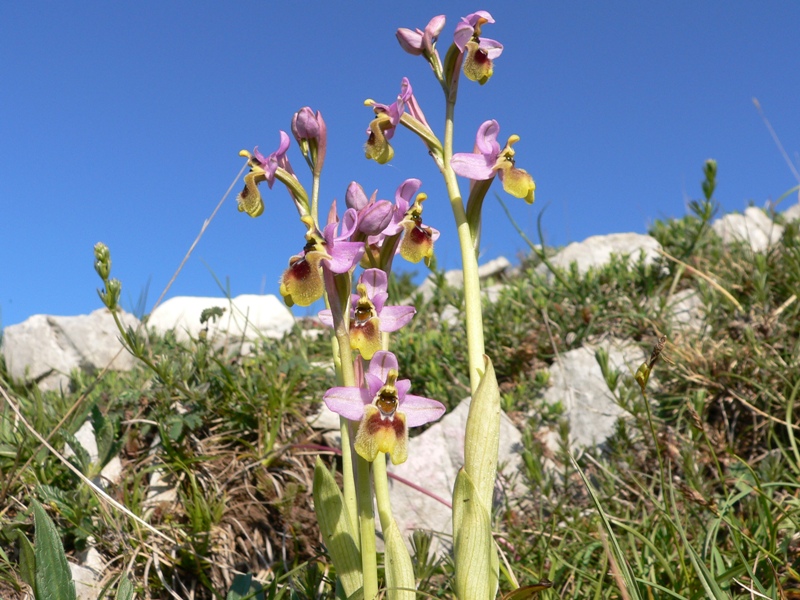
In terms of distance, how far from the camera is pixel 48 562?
2188 millimetres

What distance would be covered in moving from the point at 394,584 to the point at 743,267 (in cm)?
366

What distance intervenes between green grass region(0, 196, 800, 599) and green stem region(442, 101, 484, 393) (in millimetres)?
658

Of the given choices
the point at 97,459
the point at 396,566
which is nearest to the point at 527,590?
the point at 396,566

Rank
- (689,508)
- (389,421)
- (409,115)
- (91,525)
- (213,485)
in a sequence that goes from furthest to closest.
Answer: (213,485)
(91,525)
(689,508)
(409,115)
(389,421)

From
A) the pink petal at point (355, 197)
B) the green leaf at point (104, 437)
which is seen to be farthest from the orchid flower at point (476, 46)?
the green leaf at point (104, 437)

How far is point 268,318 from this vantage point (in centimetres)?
720

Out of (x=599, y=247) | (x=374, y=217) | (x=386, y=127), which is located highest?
(x=599, y=247)

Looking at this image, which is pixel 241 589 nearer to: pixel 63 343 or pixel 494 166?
pixel 494 166

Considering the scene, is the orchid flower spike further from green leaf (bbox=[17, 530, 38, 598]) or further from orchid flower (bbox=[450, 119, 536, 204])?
green leaf (bbox=[17, 530, 38, 598])

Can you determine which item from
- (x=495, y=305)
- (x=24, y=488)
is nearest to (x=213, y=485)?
(x=24, y=488)

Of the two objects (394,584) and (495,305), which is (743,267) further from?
(394,584)

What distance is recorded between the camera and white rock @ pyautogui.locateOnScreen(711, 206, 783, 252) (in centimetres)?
596

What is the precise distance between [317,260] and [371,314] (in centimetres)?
27

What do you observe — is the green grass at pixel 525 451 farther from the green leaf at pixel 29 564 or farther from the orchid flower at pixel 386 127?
the orchid flower at pixel 386 127
